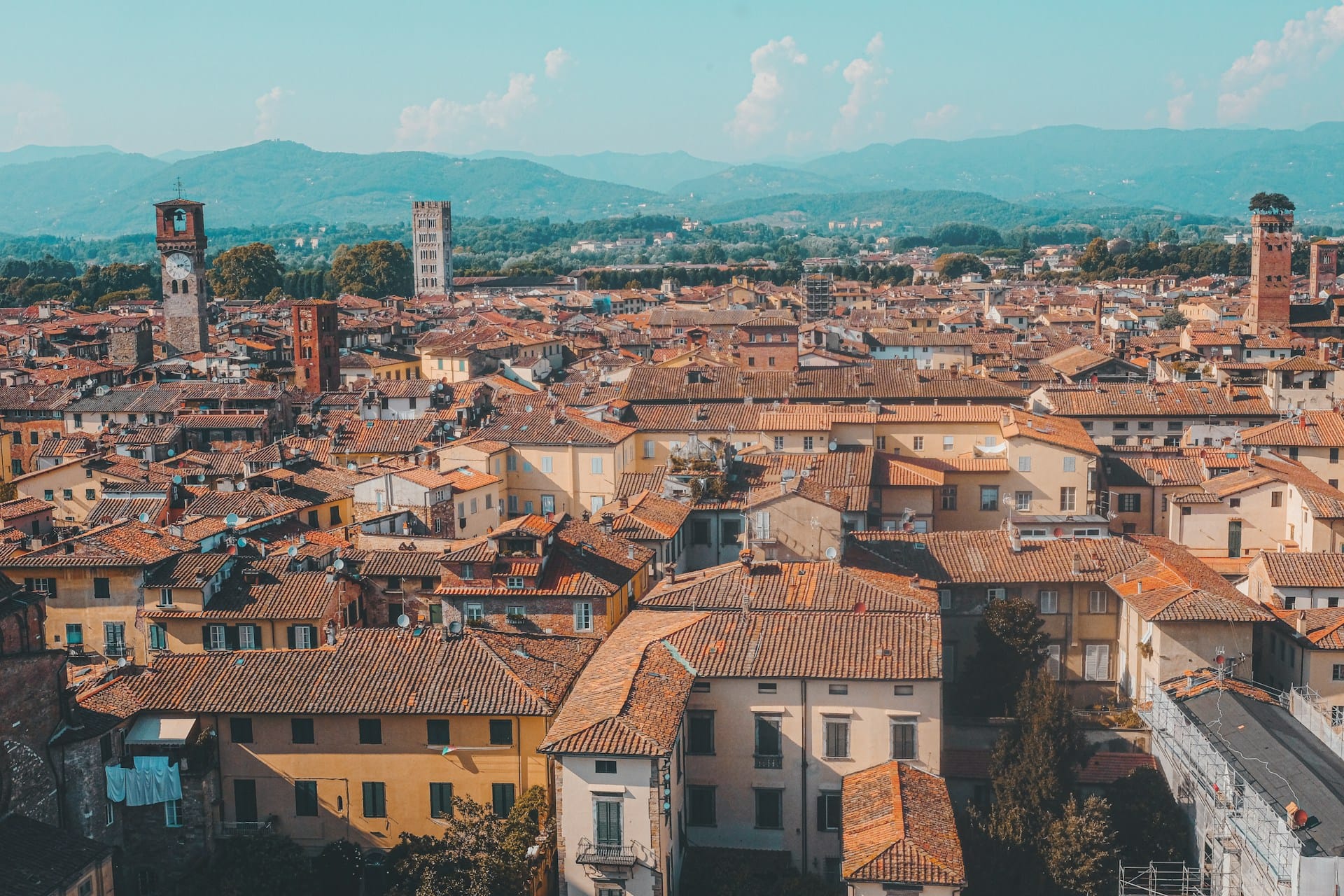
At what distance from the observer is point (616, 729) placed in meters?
21.6

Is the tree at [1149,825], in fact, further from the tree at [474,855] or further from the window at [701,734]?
the tree at [474,855]

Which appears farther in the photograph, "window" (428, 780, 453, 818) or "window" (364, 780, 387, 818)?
"window" (364, 780, 387, 818)

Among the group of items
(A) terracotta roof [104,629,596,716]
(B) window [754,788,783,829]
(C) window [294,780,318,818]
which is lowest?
(B) window [754,788,783,829]

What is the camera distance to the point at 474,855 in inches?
870

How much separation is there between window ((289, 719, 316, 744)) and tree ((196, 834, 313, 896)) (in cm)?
151

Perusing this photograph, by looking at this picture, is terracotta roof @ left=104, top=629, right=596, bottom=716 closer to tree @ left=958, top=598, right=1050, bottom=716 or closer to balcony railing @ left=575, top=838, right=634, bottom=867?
balcony railing @ left=575, top=838, right=634, bottom=867

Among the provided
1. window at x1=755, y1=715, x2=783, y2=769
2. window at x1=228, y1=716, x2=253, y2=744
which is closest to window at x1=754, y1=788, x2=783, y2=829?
window at x1=755, y1=715, x2=783, y2=769

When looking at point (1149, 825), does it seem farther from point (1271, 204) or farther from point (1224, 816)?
point (1271, 204)

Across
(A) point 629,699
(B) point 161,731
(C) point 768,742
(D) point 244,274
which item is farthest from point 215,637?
(D) point 244,274

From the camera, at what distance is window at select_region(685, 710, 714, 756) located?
24688mm

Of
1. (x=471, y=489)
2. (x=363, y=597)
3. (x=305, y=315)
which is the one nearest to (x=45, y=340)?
(x=305, y=315)

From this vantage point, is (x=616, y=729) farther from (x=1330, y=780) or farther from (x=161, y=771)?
(x=1330, y=780)

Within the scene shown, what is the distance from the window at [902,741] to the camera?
957 inches

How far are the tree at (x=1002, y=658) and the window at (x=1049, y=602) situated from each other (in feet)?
5.29
